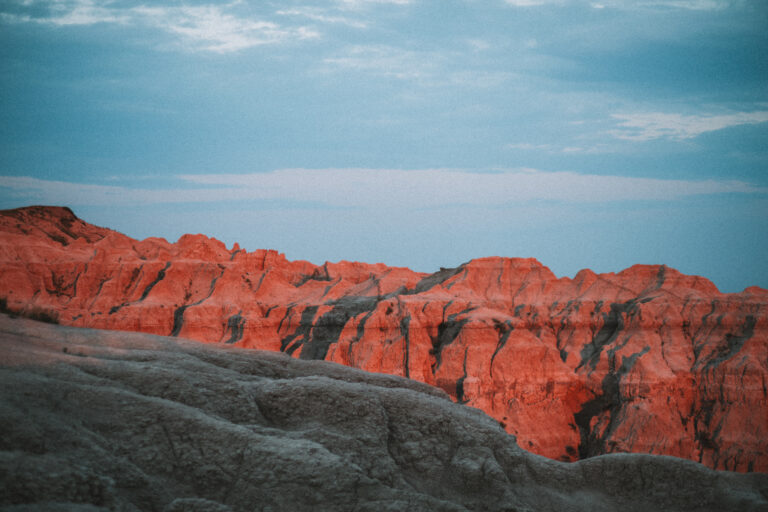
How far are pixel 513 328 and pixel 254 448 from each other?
154 feet

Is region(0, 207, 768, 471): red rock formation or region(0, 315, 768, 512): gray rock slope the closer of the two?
region(0, 315, 768, 512): gray rock slope

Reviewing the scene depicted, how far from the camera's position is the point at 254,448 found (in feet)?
34.0

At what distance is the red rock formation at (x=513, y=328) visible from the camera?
50.5 metres

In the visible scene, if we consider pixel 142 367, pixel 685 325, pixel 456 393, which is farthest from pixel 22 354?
pixel 685 325

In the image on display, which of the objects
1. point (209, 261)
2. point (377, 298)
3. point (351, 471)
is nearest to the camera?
point (351, 471)

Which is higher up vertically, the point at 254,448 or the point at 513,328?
the point at 254,448

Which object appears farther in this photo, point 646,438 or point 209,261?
point 209,261

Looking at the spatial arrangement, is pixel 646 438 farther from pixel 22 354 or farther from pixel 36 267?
pixel 36 267

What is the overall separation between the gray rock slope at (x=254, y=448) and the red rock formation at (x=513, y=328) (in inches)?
1473

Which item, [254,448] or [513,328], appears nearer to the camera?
[254,448]

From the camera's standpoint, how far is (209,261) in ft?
253

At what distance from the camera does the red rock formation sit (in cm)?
5050

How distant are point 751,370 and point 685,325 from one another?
22.2ft

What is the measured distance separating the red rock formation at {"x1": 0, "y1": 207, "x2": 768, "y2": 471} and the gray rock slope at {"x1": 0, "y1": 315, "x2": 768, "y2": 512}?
1473 inches
